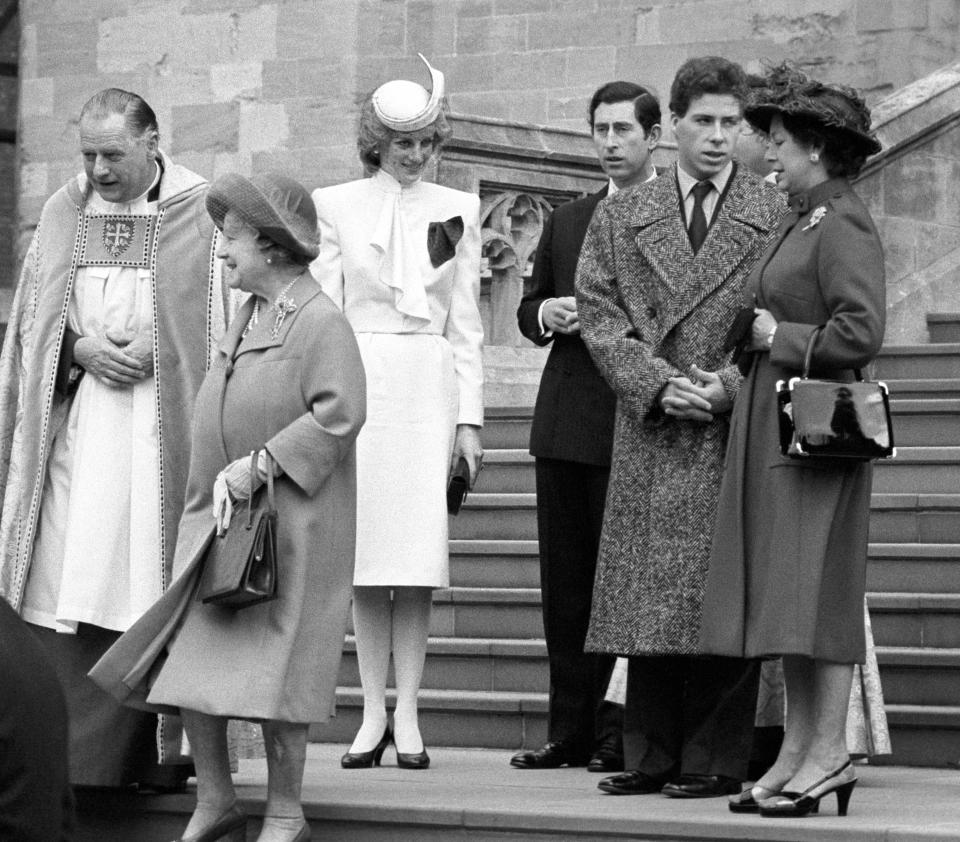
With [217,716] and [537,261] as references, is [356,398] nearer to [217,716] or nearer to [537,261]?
[217,716]

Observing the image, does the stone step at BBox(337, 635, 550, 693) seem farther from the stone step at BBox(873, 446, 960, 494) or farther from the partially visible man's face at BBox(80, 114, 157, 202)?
the partially visible man's face at BBox(80, 114, 157, 202)

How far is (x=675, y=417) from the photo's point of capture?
6.72 m

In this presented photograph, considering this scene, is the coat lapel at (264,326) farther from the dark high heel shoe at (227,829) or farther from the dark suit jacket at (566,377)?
the dark suit jacket at (566,377)

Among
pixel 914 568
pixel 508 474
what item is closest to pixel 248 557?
pixel 914 568

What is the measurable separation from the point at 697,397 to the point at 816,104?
89 cm

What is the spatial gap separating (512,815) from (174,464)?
62.2 inches

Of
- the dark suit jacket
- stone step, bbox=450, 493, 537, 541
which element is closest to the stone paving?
the dark suit jacket

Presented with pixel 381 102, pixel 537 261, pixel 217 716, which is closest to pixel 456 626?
pixel 537 261

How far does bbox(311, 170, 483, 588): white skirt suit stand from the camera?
7.56 metres

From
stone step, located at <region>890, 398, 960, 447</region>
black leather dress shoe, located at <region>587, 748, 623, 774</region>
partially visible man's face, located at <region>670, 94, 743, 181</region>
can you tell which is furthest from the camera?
stone step, located at <region>890, 398, 960, 447</region>

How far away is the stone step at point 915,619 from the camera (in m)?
8.30

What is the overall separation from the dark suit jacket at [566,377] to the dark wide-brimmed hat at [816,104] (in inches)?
59.4

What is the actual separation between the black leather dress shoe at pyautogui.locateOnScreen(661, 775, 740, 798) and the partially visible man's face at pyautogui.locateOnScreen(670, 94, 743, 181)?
1738 mm

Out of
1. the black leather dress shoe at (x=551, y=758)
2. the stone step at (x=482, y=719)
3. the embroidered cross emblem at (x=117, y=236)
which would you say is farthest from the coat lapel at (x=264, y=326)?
the stone step at (x=482, y=719)
